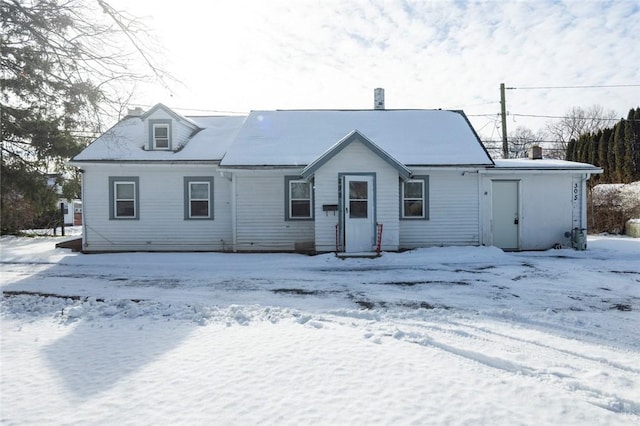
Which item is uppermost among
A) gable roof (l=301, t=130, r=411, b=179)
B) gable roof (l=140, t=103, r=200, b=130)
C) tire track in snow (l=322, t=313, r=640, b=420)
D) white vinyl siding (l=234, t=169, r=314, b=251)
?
gable roof (l=140, t=103, r=200, b=130)

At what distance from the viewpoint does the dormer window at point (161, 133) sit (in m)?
14.9

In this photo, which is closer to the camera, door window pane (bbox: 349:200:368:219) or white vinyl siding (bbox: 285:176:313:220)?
door window pane (bbox: 349:200:368:219)

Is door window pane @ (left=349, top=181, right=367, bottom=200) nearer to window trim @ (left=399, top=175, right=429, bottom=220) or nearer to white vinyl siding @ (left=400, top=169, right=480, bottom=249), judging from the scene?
window trim @ (left=399, top=175, right=429, bottom=220)

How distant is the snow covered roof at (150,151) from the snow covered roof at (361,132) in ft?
3.14

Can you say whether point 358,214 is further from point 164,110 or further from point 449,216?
point 164,110

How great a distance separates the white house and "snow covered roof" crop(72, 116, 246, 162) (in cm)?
7

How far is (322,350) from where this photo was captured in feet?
14.1

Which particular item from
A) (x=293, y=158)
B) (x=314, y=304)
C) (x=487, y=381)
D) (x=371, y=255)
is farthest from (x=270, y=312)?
(x=293, y=158)

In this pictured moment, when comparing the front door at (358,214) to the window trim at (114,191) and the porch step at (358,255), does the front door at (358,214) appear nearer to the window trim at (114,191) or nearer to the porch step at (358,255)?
the porch step at (358,255)

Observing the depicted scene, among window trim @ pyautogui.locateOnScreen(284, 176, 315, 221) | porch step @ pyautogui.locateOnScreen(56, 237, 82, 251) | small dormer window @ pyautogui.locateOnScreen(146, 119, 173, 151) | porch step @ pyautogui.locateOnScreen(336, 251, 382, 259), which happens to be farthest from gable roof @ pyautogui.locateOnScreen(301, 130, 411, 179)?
porch step @ pyautogui.locateOnScreen(56, 237, 82, 251)

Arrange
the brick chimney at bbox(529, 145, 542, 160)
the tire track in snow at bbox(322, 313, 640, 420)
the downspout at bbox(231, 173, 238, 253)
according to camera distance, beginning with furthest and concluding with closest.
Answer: the brick chimney at bbox(529, 145, 542, 160), the downspout at bbox(231, 173, 238, 253), the tire track in snow at bbox(322, 313, 640, 420)

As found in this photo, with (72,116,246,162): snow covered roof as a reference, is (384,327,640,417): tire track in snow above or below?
below

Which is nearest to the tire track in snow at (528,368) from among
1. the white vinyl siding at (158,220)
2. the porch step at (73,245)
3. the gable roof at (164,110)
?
the white vinyl siding at (158,220)

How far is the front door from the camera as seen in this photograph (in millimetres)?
12664
